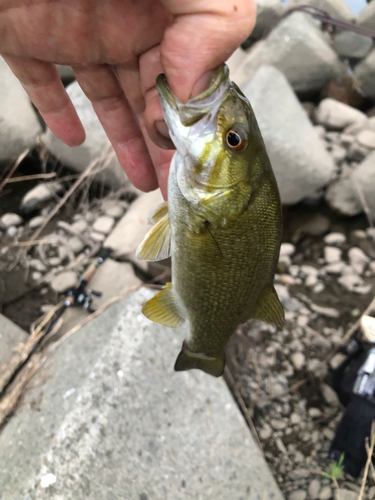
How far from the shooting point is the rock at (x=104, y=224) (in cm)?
354

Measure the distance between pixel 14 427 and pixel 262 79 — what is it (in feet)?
11.1

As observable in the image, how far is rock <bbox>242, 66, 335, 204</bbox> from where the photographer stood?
10.4 ft

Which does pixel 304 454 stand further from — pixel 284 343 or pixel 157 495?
pixel 157 495

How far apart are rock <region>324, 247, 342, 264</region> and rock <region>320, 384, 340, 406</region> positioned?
1.22 meters

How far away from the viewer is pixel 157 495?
179 centimetres

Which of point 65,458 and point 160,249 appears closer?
point 160,249

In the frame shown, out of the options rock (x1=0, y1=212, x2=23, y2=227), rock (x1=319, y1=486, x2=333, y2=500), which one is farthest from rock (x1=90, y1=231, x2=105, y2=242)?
rock (x1=319, y1=486, x2=333, y2=500)

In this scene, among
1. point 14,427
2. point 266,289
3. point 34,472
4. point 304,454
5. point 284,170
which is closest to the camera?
point 266,289

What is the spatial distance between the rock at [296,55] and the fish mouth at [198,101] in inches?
138

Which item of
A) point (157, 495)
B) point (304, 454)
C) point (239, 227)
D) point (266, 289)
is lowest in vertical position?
point (304, 454)

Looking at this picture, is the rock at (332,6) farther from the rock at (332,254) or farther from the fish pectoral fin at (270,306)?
the fish pectoral fin at (270,306)

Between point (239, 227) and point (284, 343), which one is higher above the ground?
point (239, 227)

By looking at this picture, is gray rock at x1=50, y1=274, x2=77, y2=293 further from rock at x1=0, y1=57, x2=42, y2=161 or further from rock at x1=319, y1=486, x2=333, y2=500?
rock at x1=319, y1=486, x2=333, y2=500

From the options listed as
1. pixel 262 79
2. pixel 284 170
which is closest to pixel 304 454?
pixel 284 170
